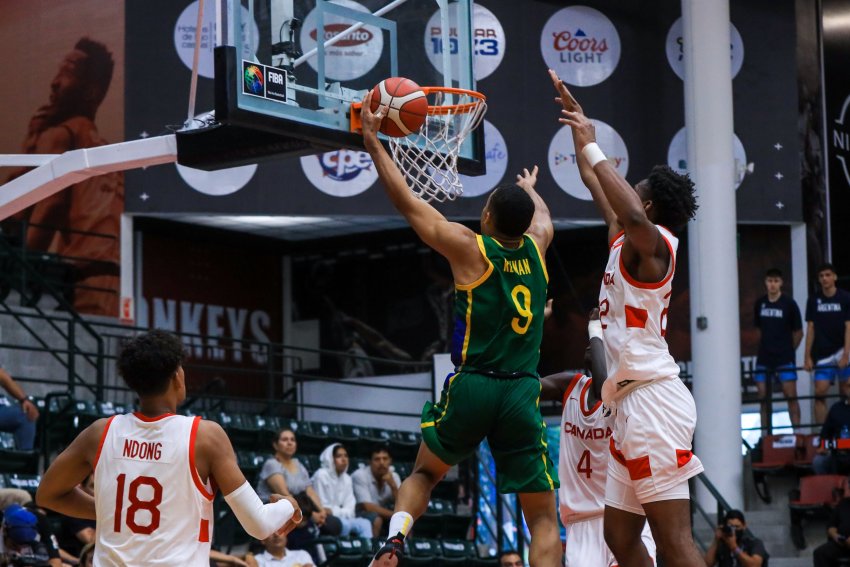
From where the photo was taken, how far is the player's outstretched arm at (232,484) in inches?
201

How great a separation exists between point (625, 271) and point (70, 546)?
6.88 m

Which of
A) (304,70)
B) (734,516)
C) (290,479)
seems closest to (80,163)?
(304,70)

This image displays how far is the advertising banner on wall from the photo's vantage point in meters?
18.0

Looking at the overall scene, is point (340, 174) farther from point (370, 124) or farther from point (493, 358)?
point (493, 358)

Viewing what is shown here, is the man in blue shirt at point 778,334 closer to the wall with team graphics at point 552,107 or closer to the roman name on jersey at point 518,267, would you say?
the wall with team graphics at point 552,107

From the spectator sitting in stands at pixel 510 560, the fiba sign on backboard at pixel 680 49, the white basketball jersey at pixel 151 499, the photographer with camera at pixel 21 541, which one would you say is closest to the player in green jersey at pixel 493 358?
the white basketball jersey at pixel 151 499

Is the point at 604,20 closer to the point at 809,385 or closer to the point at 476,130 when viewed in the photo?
the point at 809,385

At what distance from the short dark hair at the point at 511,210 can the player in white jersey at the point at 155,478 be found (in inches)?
77.6

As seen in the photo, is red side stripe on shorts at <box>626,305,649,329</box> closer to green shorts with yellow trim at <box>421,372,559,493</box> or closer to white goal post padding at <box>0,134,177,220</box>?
green shorts with yellow trim at <box>421,372,559,493</box>

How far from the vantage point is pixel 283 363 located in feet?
68.2

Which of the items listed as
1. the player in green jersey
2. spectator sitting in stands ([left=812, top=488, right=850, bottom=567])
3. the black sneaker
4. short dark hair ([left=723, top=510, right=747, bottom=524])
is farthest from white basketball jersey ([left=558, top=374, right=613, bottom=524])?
spectator sitting in stands ([left=812, top=488, right=850, bottom=567])

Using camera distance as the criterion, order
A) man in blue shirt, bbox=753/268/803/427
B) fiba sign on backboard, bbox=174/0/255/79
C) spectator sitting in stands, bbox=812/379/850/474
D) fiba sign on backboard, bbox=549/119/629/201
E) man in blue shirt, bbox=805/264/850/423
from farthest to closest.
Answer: fiba sign on backboard, bbox=549/119/629/201 < fiba sign on backboard, bbox=174/0/255/79 < man in blue shirt, bbox=753/268/803/427 < man in blue shirt, bbox=805/264/850/423 < spectator sitting in stands, bbox=812/379/850/474

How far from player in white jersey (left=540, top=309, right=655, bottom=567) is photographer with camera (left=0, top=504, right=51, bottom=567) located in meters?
3.85

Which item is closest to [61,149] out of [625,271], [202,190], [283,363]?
[202,190]
